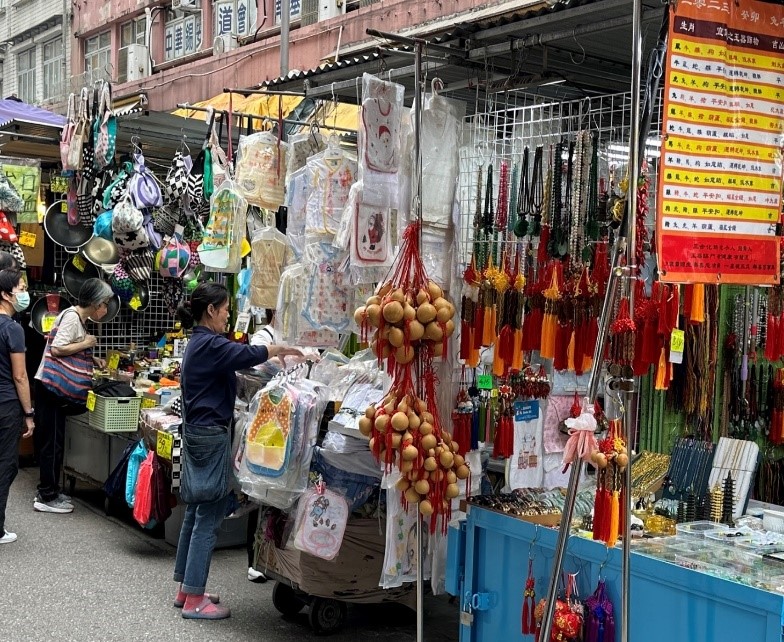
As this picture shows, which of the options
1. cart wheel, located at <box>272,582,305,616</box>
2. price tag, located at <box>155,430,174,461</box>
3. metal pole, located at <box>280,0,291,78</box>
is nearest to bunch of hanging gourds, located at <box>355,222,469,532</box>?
cart wheel, located at <box>272,582,305,616</box>

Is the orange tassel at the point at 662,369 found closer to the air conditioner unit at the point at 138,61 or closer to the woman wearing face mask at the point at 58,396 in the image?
the woman wearing face mask at the point at 58,396

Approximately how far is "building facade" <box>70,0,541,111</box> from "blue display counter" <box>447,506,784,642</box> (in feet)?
27.4

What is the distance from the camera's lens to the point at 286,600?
5.04 metres

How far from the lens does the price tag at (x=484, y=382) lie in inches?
166

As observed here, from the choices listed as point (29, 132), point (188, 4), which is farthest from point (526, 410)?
point (188, 4)

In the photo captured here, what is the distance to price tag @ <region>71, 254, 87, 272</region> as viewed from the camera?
7.91 m

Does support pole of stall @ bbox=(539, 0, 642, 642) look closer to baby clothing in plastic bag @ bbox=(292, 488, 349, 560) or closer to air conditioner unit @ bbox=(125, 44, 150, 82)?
baby clothing in plastic bag @ bbox=(292, 488, 349, 560)

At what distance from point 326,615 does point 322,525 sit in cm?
69

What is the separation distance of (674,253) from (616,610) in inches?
51.7

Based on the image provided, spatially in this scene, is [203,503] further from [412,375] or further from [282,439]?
[412,375]

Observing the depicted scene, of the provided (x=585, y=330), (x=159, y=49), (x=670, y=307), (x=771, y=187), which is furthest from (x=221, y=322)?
(x=159, y=49)

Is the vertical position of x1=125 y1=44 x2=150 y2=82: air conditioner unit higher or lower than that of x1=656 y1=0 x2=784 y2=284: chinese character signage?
higher

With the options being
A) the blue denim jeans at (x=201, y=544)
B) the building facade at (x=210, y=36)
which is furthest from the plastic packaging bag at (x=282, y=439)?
the building facade at (x=210, y=36)

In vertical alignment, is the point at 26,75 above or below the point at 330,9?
above
